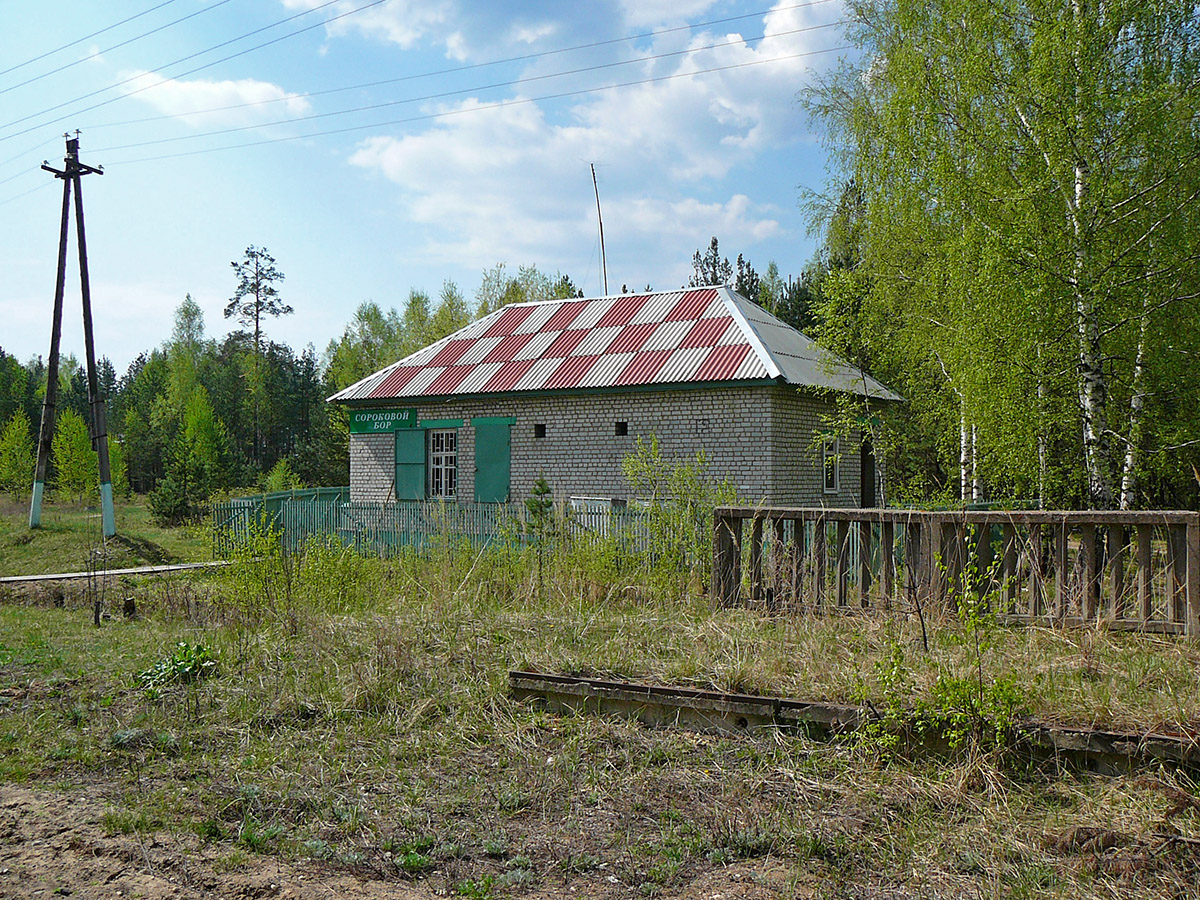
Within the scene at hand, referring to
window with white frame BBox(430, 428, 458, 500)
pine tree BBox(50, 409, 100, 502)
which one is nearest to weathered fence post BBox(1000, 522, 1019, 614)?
window with white frame BBox(430, 428, 458, 500)

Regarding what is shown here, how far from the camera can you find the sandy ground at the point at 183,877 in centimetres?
327

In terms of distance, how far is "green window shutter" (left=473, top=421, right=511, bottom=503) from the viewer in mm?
18266

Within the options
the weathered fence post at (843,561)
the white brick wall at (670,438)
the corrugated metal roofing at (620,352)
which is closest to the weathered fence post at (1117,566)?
the weathered fence post at (843,561)

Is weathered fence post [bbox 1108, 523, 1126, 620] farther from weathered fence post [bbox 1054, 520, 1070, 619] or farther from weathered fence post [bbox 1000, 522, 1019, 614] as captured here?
weathered fence post [bbox 1000, 522, 1019, 614]

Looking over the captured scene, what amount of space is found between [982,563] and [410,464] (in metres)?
14.6

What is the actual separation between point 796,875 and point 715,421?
1329 centimetres

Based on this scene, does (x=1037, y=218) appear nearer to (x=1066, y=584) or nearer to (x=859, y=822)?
(x=1066, y=584)

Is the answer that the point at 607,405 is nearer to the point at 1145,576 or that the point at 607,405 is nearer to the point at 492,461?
the point at 492,461

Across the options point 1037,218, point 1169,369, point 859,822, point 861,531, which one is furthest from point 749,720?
point 1169,369

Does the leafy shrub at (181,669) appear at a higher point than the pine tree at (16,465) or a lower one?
lower

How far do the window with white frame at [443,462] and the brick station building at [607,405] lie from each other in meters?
0.03

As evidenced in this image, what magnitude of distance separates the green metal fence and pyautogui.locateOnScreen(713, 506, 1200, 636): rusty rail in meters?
2.68

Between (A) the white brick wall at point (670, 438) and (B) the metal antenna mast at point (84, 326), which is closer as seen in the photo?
(A) the white brick wall at point (670, 438)

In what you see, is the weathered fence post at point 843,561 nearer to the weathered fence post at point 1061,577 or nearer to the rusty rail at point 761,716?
the weathered fence post at point 1061,577
